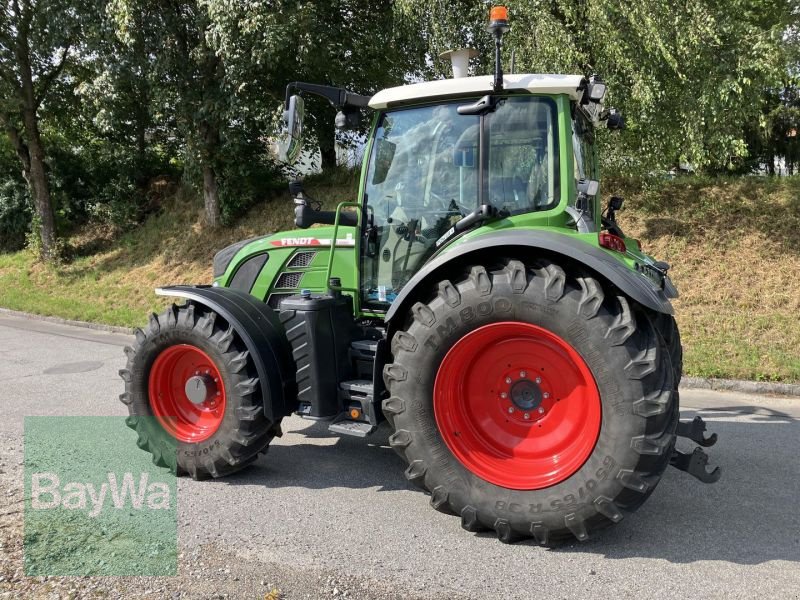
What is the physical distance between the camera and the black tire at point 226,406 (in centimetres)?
392

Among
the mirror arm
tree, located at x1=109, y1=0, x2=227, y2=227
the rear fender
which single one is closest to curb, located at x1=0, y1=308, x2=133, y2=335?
tree, located at x1=109, y1=0, x2=227, y2=227

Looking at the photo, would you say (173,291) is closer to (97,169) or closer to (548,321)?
(548,321)

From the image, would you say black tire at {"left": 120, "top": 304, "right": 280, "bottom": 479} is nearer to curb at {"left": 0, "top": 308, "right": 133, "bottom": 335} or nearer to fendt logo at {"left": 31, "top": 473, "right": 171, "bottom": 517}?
fendt logo at {"left": 31, "top": 473, "right": 171, "bottom": 517}

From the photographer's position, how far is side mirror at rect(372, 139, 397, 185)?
400 centimetres

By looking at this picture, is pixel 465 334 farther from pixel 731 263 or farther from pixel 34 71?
pixel 34 71

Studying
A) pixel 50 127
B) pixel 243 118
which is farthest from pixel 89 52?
pixel 50 127

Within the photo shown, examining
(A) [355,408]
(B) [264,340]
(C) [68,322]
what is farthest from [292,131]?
(C) [68,322]

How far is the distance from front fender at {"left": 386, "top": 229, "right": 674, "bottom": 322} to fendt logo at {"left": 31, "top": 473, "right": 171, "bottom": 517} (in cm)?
176

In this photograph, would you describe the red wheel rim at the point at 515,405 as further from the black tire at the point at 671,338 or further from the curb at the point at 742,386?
the curb at the point at 742,386

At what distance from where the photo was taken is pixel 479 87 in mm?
3672

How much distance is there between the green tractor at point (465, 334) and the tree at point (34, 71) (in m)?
10.9

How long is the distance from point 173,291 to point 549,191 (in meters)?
2.49

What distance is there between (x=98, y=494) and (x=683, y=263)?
831 cm

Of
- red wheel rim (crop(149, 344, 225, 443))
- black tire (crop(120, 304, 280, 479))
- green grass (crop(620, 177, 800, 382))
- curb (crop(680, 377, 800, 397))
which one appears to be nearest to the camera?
black tire (crop(120, 304, 280, 479))
